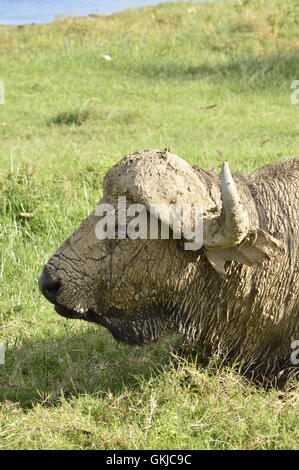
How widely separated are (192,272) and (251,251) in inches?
13.2

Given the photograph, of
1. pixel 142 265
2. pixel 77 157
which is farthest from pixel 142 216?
pixel 77 157

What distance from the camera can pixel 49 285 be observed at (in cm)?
410

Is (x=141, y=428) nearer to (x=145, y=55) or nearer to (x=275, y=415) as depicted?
(x=275, y=415)

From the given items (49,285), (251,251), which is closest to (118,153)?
(49,285)

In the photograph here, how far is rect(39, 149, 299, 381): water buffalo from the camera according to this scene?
389 cm

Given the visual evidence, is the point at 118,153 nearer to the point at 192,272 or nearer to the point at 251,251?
the point at 192,272

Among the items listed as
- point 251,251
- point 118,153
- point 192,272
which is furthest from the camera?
point 118,153

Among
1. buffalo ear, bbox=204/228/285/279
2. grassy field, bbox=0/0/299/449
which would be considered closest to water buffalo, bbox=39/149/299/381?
buffalo ear, bbox=204/228/285/279

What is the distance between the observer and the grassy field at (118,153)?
4230 mm

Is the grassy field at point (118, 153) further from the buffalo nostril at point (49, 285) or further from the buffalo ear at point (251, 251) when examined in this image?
the buffalo ear at point (251, 251)

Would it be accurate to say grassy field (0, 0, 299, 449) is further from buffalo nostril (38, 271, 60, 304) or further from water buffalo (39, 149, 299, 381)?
buffalo nostril (38, 271, 60, 304)

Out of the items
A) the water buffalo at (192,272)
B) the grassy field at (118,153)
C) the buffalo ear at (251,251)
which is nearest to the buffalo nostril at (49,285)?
the water buffalo at (192,272)

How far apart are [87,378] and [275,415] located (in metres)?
1.22

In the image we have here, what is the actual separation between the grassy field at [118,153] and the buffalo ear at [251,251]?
0.79 meters
